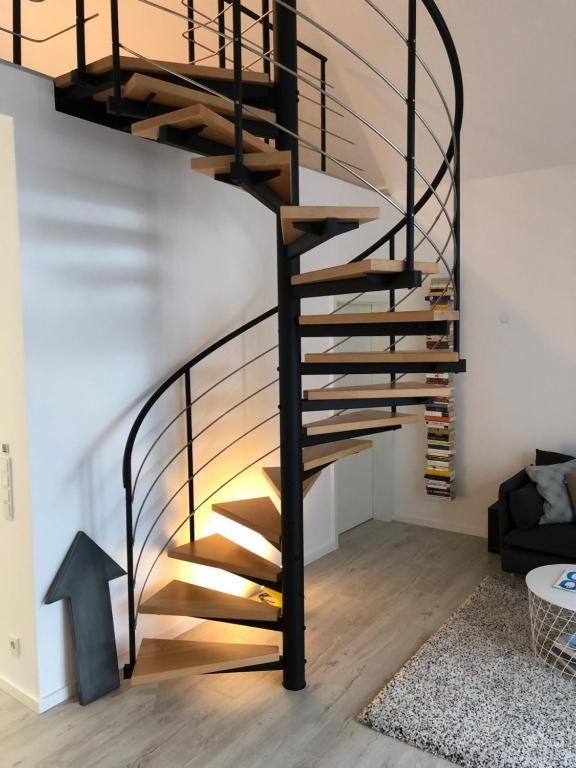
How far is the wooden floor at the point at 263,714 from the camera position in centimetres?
254

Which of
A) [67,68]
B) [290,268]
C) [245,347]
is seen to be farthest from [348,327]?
[67,68]

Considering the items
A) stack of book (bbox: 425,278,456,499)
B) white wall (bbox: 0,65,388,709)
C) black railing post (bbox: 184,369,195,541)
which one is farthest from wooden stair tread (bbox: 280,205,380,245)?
stack of book (bbox: 425,278,456,499)

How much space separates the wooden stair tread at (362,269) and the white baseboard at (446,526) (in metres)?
3.14

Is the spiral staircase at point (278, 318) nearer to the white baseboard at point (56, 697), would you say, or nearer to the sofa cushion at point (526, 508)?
the white baseboard at point (56, 697)

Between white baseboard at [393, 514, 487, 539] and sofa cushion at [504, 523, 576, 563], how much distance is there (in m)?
1.03

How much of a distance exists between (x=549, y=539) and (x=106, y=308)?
3000 mm

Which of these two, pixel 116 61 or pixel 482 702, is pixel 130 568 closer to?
pixel 482 702

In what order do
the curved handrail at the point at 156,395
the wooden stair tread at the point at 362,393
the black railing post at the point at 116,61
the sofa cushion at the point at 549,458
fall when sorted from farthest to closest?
the sofa cushion at the point at 549,458, the curved handrail at the point at 156,395, the wooden stair tread at the point at 362,393, the black railing post at the point at 116,61

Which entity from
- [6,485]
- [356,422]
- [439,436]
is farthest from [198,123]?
[439,436]

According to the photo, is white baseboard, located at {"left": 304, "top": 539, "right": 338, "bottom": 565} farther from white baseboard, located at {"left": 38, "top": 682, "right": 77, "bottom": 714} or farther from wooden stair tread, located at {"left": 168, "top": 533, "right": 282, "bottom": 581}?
white baseboard, located at {"left": 38, "top": 682, "right": 77, "bottom": 714}

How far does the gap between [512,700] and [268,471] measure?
1.55 metres

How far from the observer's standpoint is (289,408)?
9.71ft

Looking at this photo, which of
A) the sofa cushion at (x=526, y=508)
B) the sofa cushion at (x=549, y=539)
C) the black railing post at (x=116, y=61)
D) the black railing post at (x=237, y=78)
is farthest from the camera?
the sofa cushion at (x=526, y=508)

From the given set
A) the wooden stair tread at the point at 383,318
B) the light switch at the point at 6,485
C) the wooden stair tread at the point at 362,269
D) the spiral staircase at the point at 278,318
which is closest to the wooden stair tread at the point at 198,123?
the spiral staircase at the point at 278,318
